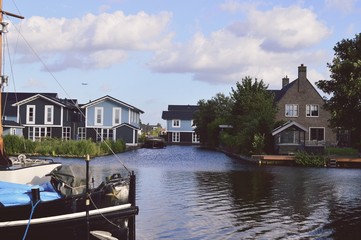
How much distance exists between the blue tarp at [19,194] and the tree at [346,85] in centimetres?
1489

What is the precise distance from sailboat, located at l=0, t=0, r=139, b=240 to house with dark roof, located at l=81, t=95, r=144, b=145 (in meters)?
53.5

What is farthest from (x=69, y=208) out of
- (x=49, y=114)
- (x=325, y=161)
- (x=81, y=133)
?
(x=81, y=133)

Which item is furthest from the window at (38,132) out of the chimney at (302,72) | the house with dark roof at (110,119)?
the chimney at (302,72)

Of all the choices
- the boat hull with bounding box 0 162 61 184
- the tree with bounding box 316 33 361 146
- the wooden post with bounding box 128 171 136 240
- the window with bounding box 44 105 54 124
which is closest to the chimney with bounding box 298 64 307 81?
the window with bounding box 44 105 54 124

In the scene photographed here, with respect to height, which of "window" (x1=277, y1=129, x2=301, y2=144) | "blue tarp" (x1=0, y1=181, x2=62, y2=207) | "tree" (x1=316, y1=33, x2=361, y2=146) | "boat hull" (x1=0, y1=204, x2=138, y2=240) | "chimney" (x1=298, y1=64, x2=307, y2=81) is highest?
"chimney" (x1=298, y1=64, x2=307, y2=81)

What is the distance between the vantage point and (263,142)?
47.1 m

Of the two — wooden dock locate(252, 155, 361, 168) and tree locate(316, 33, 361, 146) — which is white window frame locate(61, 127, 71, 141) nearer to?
wooden dock locate(252, 155, 361, 168)

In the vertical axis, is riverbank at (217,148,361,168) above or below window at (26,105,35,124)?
below

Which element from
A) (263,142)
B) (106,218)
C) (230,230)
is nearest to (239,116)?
(263,142)

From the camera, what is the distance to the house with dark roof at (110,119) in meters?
64.5

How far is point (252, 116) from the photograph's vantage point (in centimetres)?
5244

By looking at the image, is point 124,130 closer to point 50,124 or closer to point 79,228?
point 50,124

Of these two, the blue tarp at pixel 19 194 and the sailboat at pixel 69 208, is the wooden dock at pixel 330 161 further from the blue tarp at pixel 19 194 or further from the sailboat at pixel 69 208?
the blue tarp at pixel 19 194

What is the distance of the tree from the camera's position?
72.2 ft
